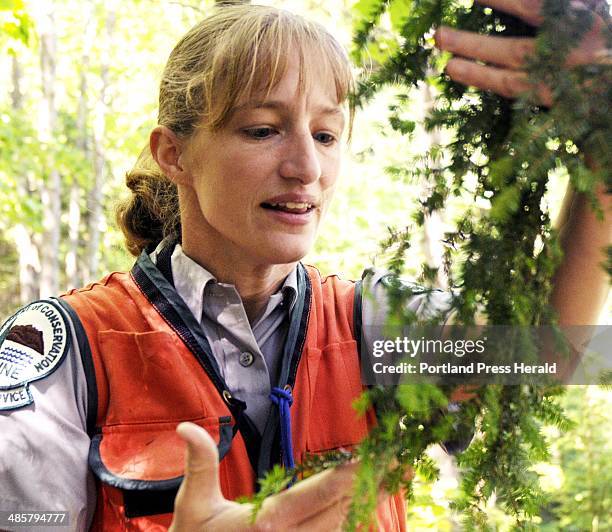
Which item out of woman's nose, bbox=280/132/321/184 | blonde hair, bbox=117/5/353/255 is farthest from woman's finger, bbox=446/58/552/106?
woman's nose, bbox=280/132/321/184

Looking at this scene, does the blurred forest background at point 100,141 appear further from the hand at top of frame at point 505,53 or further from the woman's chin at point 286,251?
the hand at top of frame at point 505,53

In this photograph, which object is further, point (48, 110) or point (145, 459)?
point (48, 110)

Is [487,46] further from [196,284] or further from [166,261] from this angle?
[166,261]

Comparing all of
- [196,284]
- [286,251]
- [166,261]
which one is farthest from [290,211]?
[166,261]

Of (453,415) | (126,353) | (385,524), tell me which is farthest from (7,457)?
(453,415)

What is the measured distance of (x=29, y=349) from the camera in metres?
1.83

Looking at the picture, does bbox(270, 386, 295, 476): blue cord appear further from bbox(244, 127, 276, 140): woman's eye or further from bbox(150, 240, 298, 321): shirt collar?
bbox(244, 127, 276, 140): woman's eye

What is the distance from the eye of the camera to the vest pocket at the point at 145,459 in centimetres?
171

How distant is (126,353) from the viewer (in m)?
1.86

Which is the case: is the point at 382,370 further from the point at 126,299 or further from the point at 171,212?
the point at 171,212

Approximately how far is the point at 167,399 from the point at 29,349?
0.37 m

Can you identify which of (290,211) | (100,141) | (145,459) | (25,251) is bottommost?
(25,251)

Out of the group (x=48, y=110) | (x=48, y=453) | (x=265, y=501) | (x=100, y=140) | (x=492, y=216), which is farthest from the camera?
(x=100, y=140)

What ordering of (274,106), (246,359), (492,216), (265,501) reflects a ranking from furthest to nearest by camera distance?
(246,359) → (274,106) → (265,501) → (492,216)
